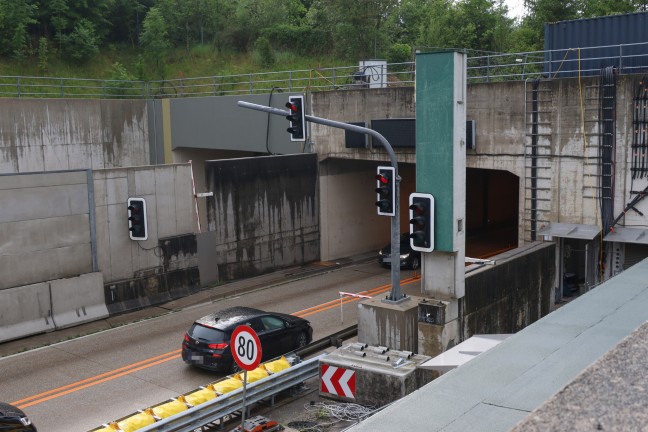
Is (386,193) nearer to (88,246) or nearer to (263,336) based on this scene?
(263,336)

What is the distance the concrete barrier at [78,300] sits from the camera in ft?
64.3

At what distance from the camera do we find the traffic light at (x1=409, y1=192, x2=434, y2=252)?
15.0 meters

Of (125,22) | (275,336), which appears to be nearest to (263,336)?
(275,336)

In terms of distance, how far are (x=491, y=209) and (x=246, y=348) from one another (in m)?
27.9

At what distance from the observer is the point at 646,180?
63.5 feet

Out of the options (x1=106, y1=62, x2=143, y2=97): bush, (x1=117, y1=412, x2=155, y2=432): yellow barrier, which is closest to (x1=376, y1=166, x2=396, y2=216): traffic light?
(x1=117, y1=412, x2=155, y2=432): yellow barrier

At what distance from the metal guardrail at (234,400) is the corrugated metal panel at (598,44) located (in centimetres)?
1212

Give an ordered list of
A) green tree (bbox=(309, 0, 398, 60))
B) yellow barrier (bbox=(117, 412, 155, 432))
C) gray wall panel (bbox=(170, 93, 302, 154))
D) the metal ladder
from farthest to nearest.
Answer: green tree (bbox=(309, 0, 398, 60)) < gray wall panel (bbox=(170, 93, 302, 154)) < the metal ladder < yellow barrier (bbox=(117, 412, 155, 432))

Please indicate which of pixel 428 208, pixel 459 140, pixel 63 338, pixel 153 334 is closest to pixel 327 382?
pixel 428 208

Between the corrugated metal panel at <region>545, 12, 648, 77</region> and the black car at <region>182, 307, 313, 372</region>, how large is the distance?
1071 cm

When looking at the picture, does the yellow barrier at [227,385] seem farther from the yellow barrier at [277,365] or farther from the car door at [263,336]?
the car door at [263,336]

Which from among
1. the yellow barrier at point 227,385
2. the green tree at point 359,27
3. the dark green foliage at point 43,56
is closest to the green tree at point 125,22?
the dark green foliage at point 43,56

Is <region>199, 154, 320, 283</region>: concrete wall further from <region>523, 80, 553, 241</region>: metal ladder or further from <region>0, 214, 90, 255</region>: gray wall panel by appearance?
<region>523, 80, 553, 241</region>: metal ladder

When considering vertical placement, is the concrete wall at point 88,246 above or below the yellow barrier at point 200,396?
above
